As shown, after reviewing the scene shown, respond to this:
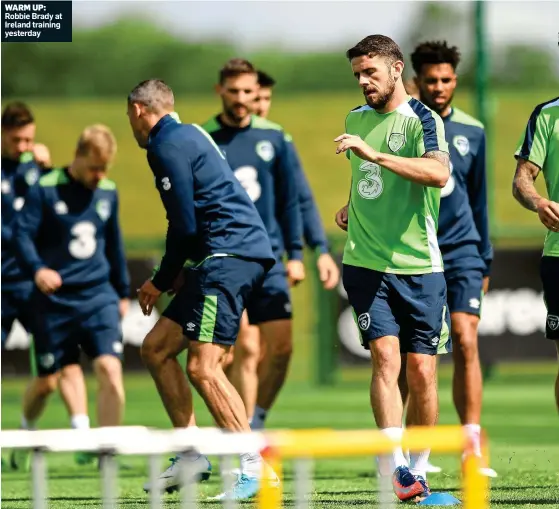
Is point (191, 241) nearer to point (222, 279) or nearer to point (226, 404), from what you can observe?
point (222, 279)

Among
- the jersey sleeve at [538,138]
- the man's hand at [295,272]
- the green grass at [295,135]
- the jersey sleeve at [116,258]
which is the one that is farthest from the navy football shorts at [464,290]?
the green grass at [295,135]

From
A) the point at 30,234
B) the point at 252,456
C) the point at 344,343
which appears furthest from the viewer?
the point at 344,343

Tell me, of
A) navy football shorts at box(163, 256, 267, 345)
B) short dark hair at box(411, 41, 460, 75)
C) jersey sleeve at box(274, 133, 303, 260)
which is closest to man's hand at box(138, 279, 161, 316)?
navy football shorts at box(163, 256, 267, 345)

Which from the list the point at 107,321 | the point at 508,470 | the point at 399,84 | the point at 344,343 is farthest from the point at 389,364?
the point at 344,343

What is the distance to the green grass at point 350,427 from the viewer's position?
7.72 meters

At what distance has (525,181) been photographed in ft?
26.0

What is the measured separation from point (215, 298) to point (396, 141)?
125 cm

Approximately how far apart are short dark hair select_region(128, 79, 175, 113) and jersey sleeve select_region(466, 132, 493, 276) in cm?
218

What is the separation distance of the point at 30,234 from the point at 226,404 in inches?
121

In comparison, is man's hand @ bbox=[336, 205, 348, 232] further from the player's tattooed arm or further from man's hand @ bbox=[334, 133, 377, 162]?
man's hand @ bbox=[334, 133, 377, 162]

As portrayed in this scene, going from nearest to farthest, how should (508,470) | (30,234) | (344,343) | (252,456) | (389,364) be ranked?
(389,364) → (252,456) → (508,470) → (30,234) → (344,343)

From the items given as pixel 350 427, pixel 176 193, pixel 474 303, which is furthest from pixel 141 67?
pixel 176 193

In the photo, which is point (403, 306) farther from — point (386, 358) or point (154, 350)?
point (154, 350)

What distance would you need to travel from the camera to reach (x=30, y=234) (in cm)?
1016
